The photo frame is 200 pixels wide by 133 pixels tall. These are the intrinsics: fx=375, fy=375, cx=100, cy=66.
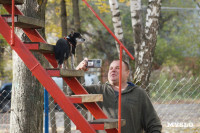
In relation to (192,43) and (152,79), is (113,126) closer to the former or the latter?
(152,79)

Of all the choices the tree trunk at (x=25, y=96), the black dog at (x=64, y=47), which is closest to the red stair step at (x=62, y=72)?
the black dog at (x=64, y=47)

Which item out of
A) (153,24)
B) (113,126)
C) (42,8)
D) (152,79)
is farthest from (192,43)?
(113,126)

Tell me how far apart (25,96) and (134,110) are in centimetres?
183

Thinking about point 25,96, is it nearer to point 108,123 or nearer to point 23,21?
point 23,21

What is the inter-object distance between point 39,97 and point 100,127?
6.32ft

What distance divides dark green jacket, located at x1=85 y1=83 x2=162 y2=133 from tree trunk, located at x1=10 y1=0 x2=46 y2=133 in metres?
1.47

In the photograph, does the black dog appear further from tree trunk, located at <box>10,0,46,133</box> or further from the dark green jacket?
tree trunk, located at <box>10,0,46,133</box>

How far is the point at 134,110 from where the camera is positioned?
13.1 feet

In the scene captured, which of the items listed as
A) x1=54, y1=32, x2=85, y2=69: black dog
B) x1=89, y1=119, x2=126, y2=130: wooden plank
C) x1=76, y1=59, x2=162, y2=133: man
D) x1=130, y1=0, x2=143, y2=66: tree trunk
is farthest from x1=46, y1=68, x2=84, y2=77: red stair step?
x1=130, y1=0, x2=143, y2=66: tree trunk

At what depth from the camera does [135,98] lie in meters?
4.02

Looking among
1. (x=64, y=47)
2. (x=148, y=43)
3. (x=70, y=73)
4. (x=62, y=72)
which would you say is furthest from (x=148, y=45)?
(x=62, y=72)

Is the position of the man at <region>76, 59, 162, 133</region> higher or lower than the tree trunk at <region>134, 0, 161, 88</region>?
lower

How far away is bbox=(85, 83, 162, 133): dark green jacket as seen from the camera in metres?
3.97

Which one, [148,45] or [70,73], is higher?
[148,45]
